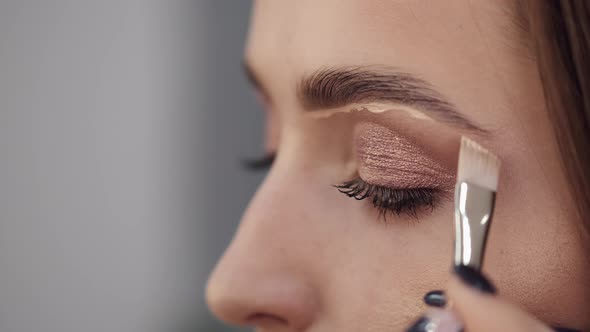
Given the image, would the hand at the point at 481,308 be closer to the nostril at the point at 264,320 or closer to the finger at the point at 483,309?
the finger at the point at 483,309

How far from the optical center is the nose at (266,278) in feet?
1.74

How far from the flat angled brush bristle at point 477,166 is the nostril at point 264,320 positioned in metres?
0.20

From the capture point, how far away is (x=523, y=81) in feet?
1.59

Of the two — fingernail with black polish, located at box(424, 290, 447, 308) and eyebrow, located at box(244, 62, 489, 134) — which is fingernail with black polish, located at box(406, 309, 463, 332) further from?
eyebrow, located at box(244, 62, 489, 134)

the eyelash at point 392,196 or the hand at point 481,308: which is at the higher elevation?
the eyelash at point 392,196

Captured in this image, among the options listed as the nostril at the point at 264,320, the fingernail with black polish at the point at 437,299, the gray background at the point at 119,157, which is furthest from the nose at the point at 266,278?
the gray background at the point at 119,157

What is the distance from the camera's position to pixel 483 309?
1.32 feet

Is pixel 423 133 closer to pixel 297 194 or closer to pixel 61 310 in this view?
pixel 297 194

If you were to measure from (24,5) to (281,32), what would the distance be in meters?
1.07

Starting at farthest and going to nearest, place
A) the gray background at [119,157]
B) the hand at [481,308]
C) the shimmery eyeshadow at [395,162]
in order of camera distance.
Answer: the gray background at [119,157], the shimmery eyeshadow at [395,162], the hand at [481,308]

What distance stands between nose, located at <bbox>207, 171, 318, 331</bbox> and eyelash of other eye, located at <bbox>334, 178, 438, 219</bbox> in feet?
0.21

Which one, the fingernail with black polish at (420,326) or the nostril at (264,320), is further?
the nostril at (264,320)

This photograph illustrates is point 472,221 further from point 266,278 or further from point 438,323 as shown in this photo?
point 266,278

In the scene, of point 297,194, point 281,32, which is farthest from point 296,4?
point 297,194
